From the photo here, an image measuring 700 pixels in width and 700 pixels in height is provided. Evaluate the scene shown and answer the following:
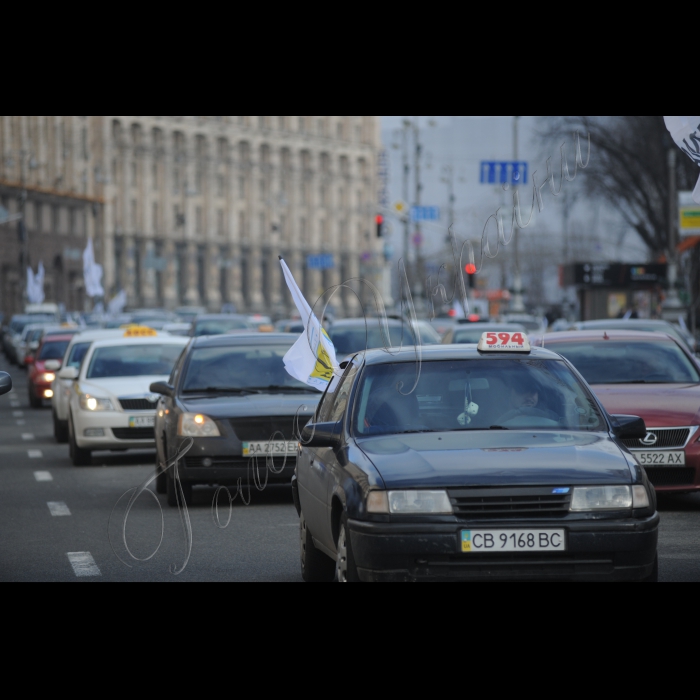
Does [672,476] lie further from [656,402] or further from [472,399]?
[472,399]

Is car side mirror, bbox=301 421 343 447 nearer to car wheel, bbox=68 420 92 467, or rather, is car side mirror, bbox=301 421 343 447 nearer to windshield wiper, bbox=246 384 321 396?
windshield wiper, bbox=246 384 321 396

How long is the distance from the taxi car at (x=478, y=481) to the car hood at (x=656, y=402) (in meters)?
4.11

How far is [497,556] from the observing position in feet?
23.6

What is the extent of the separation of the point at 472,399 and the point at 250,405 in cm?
548

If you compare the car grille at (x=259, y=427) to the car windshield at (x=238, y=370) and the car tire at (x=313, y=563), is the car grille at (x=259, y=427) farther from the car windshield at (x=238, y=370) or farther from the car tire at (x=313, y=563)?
the car tire at (x=313, y=563)

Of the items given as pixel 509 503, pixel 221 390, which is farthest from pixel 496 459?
pixel 221 390

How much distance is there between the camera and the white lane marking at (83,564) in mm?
9609

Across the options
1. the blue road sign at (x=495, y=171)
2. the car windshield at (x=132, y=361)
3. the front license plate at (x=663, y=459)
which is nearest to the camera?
the front license plate at (x=663, y=459)

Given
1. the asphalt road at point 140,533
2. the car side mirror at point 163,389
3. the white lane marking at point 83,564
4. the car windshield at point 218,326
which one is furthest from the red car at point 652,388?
the car windshield at point 218,326
